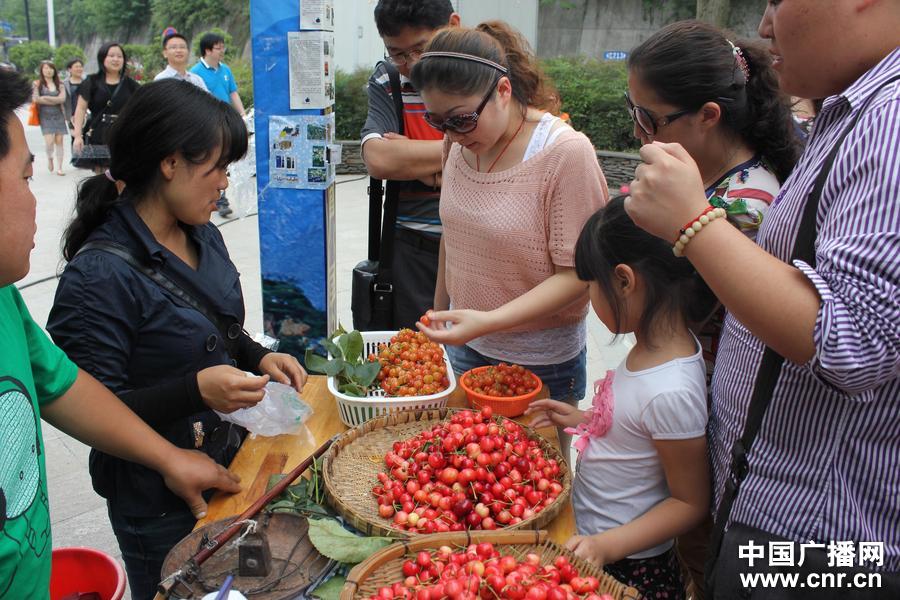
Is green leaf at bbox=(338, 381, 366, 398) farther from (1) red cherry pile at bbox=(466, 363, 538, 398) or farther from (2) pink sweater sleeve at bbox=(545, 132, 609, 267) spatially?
(2) pink sweater sleeve at bbox=(545, 132, 609, 267)

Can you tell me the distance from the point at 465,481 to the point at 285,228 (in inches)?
92.6

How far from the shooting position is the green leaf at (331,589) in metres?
1.38

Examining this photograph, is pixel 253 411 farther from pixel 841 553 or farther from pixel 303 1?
pixel 303 1

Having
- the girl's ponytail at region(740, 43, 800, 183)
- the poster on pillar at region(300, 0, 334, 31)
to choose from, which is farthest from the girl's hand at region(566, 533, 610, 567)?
the poster on pillar at region(300, 0, 334, 31)

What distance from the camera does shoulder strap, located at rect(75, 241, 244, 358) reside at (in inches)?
70.7

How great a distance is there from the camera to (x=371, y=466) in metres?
1.82

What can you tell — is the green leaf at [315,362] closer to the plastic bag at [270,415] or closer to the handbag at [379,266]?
the plastic bag at [270,415]

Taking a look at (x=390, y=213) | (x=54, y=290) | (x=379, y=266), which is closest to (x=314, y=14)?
(x=390, y=213)

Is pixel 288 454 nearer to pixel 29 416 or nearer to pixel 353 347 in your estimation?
pixel 353 347

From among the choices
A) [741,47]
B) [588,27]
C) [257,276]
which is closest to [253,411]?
[741,47]

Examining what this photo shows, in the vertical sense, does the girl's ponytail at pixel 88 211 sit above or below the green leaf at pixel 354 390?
above

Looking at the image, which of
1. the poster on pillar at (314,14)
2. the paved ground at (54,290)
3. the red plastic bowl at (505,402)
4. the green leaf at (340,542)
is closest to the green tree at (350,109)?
the paved ground at (54,290)

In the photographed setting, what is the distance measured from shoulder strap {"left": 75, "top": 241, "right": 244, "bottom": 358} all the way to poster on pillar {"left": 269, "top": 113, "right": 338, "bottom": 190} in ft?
5.38

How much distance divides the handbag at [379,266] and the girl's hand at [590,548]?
6.17ft
